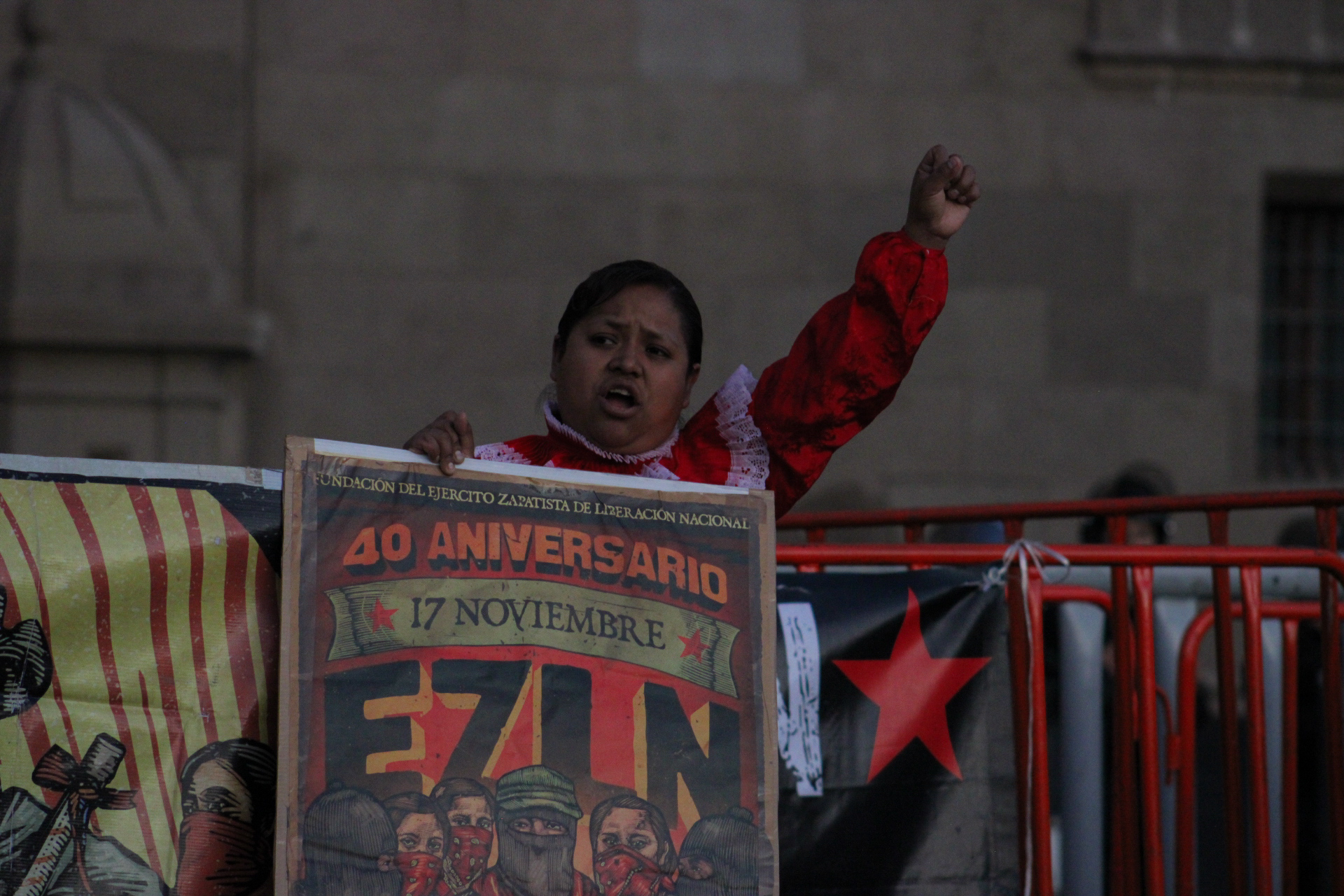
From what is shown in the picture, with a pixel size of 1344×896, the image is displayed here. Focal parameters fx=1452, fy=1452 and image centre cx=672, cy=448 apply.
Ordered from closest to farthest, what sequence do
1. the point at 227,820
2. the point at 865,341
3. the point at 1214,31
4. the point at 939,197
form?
the point at 227,820
the point at 939,197
the point at 865,341
the point at 1214,31

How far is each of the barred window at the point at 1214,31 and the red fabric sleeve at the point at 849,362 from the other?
552 cm

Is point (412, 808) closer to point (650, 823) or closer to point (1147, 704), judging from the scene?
point (650, 823)

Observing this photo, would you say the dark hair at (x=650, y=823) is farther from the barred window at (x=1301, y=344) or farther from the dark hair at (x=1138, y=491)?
the barred window at (x=1301, y=344)

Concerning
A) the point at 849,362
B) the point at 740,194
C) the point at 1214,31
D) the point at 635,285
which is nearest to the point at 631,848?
the point at 849,362

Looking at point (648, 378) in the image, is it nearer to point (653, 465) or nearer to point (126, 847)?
point (653, 465)

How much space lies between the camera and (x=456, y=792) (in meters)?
2.37

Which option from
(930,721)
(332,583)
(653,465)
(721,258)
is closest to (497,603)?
(332,583)

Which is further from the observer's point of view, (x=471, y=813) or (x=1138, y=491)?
(x=1138, y=491)

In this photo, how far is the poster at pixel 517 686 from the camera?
2322mm

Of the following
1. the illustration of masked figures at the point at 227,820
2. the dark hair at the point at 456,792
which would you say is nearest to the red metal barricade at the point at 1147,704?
the dark hair at the point at 456,792

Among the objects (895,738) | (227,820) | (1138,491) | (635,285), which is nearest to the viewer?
(227,820)

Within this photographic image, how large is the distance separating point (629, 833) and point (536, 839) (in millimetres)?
159

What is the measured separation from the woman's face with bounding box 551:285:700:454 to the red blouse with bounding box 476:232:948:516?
0.16ft

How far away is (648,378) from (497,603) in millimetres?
611
